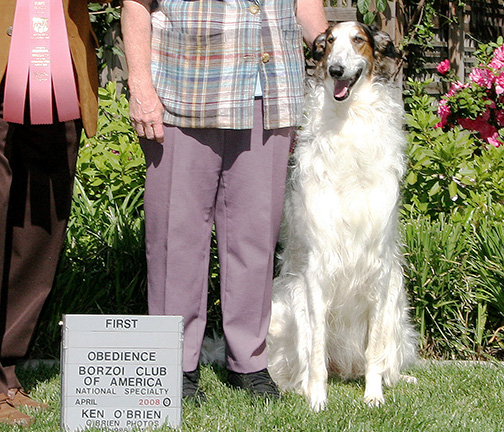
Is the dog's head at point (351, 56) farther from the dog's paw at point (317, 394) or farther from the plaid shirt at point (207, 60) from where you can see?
the dog's paw at point (317, 394)

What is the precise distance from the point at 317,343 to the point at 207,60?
1.30m

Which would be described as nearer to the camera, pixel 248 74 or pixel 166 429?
pixel 166 429

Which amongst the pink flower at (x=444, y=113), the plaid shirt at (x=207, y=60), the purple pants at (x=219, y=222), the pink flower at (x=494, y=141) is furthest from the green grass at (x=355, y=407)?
the pink flower at (x=444, y=113)

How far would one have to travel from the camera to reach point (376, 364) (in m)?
3.50

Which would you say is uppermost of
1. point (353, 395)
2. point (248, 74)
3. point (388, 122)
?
point (248, 74)

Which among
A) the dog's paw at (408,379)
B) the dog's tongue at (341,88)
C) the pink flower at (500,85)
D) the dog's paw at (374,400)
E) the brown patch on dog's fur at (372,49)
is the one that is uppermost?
the brown patch on dog's fur at (372,49)

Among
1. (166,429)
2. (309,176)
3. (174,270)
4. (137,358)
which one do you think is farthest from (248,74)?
(166,429)

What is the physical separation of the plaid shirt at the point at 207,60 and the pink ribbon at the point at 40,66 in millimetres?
362

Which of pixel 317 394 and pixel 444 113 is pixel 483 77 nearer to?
pixel 444 113

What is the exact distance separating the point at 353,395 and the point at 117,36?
398 cm

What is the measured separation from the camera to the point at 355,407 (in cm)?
317

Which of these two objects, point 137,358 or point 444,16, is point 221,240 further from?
point 444,16

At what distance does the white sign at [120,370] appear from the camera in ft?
9.10

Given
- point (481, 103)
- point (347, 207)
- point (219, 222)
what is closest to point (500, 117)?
point (481, 103)
